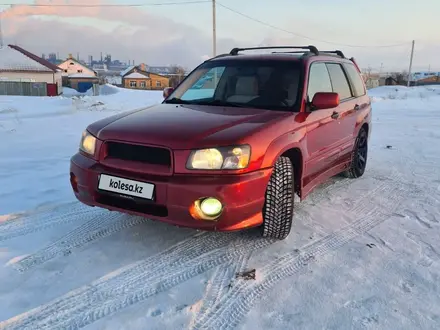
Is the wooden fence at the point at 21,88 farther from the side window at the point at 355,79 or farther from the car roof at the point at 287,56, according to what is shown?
the side window at the point at 355,79

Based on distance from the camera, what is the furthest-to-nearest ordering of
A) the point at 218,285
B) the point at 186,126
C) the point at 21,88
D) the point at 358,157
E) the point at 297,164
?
1. the point at 21,88
2. the point at 358,157
3. the point at 297,164
4. the point at 186,126
5. the point at 218,285

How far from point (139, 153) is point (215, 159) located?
1.90ft

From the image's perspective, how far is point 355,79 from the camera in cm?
519

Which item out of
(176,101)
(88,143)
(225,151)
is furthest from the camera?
(176,101)

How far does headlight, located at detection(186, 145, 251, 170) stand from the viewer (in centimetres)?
268

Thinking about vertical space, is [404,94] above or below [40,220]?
above

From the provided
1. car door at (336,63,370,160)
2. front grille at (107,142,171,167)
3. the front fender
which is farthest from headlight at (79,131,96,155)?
car door at (336,63,370,160)

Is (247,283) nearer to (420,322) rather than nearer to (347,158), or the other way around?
(420,322)

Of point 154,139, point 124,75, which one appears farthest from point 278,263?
point 124,75

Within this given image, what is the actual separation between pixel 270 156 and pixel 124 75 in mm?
65098

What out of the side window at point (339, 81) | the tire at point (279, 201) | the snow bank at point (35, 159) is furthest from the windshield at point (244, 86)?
the snow bank at point (35, 159)

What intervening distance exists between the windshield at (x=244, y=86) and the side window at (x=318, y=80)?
160mm

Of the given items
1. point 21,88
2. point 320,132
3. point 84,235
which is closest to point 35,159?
point 84,235

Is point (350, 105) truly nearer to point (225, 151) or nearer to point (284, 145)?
point (284, 145)
